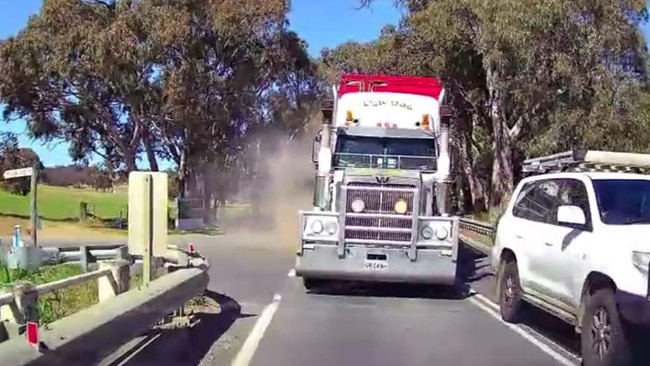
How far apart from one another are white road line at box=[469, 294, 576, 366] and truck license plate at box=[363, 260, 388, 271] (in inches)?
62.5

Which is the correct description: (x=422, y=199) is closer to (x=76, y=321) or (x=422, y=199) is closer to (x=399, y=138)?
(x=399, y=138)

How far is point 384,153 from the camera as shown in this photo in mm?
16641

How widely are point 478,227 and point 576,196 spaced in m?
20.0

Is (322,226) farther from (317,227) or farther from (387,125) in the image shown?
(387,125)

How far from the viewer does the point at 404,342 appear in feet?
35.9

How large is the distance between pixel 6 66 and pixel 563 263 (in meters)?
35.9

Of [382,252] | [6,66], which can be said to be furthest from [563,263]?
[6,66]

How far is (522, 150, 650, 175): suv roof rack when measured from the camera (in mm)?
12442

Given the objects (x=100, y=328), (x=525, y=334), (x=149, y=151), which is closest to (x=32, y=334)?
(x=100, y=328)

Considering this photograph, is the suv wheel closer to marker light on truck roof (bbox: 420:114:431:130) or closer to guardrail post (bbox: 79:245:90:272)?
marker light on truck roof (bbox: 420:114:431:130)

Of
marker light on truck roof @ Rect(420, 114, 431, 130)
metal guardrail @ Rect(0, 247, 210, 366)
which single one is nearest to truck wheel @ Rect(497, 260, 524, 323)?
metal guardrail @ Rect(0, 247, 210, 366)

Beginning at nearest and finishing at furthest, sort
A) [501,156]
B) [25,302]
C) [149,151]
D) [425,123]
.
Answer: [25,302]
[425,123]
[501,156]
[149,151]

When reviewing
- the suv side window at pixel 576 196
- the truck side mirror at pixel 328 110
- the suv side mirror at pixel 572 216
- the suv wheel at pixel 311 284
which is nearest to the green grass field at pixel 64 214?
the truck side mirror at pixel 328 110

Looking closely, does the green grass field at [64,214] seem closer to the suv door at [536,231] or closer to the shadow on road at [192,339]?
the shadow on road at [192,339]
